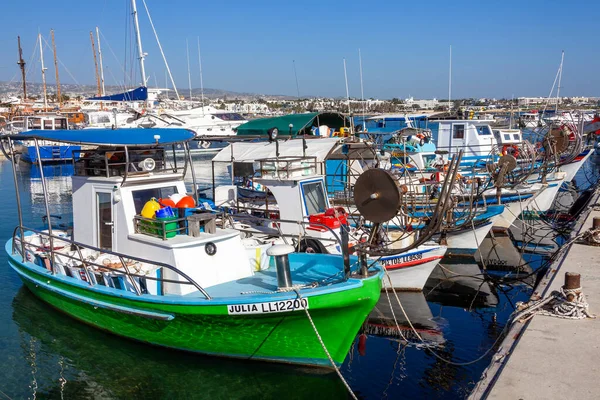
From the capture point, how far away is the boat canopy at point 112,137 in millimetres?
9703

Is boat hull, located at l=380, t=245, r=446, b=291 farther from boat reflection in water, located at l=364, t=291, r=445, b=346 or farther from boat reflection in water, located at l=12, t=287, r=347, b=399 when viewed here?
boat reflection in water, located at l=12, t=287, r=347, b=399

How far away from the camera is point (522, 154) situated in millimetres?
22078

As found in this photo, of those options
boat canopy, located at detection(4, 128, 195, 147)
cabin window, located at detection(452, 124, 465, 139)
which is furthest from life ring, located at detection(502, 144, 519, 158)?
boat canopy, located at detection(4, 128, 195, 147)

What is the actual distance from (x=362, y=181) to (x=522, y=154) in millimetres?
16932

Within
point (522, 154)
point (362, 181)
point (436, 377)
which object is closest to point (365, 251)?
point (362, 181)

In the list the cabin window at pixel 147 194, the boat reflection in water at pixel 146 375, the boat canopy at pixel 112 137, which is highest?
the boat canopy at pixel 112 137

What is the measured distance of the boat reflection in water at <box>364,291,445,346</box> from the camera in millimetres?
10961

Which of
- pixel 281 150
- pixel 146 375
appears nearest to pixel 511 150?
pixel 281 150

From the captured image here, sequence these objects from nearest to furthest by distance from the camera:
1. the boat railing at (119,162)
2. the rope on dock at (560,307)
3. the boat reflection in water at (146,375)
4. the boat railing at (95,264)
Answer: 1. the rope on dock at (560,307)
2. the boat railing at (95,264)
3. the boat reflection in water at (146,375)
4. the boat railing at (119,162)

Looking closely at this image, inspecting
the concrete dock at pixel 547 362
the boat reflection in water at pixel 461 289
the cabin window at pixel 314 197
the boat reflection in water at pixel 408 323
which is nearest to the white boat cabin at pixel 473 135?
the boat reflection in water at pixel 461 289

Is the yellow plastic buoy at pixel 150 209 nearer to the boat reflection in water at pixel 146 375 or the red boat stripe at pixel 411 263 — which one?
the boat reflection in water at pixel 146 375

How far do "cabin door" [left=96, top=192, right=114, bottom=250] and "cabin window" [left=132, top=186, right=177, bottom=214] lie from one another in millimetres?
511

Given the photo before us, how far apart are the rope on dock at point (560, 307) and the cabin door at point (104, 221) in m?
7.56

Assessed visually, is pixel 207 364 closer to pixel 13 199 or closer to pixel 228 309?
pixel 228 309
